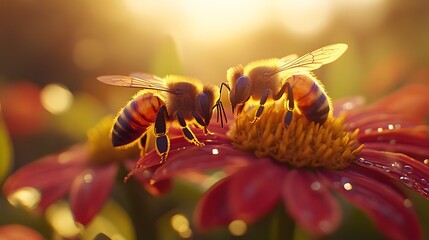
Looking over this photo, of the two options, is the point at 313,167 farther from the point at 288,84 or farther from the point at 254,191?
the point at 254,191

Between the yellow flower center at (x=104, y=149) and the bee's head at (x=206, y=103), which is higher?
the bee's head at (x=206, y=103)

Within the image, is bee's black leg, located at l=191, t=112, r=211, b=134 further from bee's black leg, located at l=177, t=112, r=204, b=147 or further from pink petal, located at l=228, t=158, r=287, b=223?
pink petal, located at l=228, t=158, r=287, b=223

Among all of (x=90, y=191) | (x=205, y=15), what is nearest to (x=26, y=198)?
(x=90, y=191)

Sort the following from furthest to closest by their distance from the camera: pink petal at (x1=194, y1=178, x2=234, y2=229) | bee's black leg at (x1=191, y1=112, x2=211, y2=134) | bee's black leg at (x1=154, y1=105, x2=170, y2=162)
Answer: bee's black leg at (x1=191, y1=112, x2=211, y2=134) < bee's black leg at (x1=154, y1=105, x2=170, y2=162) < pink petal at (x1=194, y1=178, x2=234, y2=229)

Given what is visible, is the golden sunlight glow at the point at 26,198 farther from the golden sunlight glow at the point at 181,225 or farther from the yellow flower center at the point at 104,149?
the golden sunlight glow at the point at 181,225

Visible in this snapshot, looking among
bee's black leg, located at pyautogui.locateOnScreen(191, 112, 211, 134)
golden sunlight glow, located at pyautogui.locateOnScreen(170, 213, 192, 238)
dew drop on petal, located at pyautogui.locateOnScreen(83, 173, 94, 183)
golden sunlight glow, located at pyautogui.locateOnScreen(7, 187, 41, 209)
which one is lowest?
golden sunlight glow, located at pyautogui.locateOnScreen(170, 213, 192, 238)

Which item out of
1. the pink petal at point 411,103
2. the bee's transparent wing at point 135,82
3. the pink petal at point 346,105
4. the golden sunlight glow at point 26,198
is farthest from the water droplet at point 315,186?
the golden sunlight glow at point 26,198

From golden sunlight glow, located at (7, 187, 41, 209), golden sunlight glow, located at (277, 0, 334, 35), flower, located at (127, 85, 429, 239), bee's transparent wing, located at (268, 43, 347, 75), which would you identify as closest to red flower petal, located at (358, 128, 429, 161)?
flower, located at (127, 85, 429, 239)
